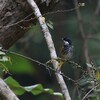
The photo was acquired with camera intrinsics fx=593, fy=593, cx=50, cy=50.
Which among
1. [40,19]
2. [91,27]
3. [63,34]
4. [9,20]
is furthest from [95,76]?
[63,34]

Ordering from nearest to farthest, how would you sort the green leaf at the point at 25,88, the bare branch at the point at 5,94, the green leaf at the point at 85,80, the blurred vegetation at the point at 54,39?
the bare branch at the point at 5,94
the green leaf at the point at 85,80
the green leaf at the point at 25,88
the blurred vegetation at the point at 54,39

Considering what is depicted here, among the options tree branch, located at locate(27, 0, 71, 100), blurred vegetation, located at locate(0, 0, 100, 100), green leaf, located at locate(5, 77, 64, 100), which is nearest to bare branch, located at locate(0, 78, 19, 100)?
tree branch, located at locate(27, 0, 71, 100)

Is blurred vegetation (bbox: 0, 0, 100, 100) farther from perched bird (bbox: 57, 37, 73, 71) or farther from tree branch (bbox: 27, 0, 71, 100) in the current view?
perched bird (bbox: 57, 37, 73, 71)

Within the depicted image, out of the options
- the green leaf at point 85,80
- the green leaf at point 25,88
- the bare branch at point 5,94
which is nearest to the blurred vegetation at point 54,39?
the green leaf at point 25,88

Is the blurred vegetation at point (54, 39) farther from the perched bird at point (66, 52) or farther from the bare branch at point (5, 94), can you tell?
the bare branch at point (5, 94)

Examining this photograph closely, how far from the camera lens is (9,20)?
3.53 meters

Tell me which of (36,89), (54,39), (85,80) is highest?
(85,80)

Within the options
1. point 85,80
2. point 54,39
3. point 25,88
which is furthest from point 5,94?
point 54,39

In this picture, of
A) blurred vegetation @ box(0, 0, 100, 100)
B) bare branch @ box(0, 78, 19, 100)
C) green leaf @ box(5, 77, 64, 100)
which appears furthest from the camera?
blurred vegetation @ box(0, 0, 100, 100)

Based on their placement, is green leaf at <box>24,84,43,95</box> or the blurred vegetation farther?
the blurred vegetation

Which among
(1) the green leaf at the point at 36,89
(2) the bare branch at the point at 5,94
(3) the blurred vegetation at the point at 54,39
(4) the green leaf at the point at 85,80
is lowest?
(3) the blurred vegetation at the point at 54,39

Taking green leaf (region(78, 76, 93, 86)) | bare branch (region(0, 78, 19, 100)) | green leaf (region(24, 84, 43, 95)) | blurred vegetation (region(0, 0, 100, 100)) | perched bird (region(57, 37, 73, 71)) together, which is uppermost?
bare branch (region(0, 78, 19, 100))

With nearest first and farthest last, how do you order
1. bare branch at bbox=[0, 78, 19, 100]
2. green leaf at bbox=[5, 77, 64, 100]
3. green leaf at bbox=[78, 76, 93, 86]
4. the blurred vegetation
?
bare branch at bbox=[0, 78, 19, 100]
green leaf at bbox=[78, 76, 93, 86]
green leaf at bbox=[5, 77, 64, 100]
the blurred vegetation

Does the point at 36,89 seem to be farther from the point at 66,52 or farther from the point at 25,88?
the point at 66,52
